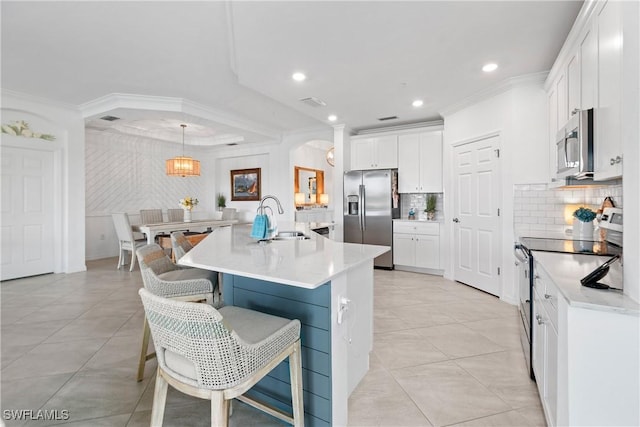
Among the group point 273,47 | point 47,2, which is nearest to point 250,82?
point 273,47

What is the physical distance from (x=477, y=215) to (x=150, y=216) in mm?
5905

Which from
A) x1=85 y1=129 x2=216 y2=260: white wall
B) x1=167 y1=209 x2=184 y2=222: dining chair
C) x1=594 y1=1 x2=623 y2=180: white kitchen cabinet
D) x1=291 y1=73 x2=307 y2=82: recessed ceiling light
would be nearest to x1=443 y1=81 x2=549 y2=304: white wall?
x1=594 y1=1 x2=623 y2=180: white kitchen cabinet


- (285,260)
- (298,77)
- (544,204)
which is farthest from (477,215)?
(285,260)

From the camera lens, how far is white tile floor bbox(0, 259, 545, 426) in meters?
1.71

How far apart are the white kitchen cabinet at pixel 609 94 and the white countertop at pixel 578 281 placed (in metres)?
0.49

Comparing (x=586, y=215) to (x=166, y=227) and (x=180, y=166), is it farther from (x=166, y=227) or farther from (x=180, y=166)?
(x=180, y=166)

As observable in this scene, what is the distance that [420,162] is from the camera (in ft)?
17.0

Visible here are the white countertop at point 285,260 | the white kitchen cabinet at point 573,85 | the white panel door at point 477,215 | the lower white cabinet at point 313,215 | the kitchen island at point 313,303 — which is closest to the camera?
the white countertop at point 285,260

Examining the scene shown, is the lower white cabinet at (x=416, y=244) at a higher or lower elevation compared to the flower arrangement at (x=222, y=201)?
lower

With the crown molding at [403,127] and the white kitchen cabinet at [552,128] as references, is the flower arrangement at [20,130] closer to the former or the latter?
the crown molding at [403,127]

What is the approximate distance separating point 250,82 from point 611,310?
11.9 ft

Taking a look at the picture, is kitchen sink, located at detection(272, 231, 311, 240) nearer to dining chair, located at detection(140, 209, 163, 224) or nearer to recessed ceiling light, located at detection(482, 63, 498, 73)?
recessed ceiling light, located at detection(482, 63, 498, 73)

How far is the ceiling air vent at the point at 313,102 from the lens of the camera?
13.6ft

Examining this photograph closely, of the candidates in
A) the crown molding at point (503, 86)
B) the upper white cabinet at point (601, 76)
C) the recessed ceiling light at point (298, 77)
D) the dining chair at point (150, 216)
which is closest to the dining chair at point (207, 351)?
the upper white cabinet at point (601, 76)
